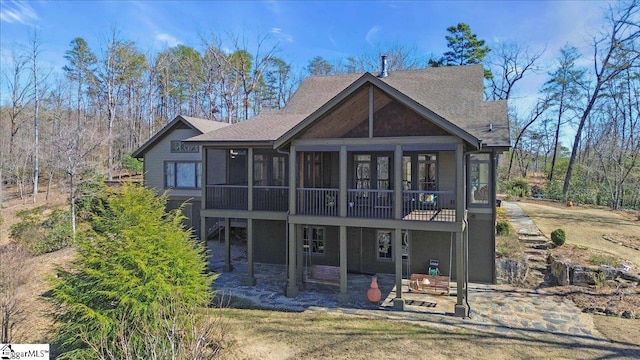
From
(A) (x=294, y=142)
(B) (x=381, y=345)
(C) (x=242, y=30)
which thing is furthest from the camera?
(C) (x=242, y=30)

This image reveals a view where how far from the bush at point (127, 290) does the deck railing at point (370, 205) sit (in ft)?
18.2

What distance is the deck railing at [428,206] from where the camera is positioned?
36.9ft

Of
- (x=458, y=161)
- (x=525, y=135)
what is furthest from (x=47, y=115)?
(x=525, y=135)

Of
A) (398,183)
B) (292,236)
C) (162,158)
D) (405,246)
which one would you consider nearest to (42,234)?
(162,158)

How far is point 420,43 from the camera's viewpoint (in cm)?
3831

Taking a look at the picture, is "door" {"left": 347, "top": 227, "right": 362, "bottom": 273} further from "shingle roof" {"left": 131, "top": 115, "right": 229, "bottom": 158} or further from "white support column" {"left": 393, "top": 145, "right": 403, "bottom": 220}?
"shingle roof" {"left": 131, "top": 115, "right": 229, "bottom": 158}

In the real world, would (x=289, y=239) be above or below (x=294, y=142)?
below

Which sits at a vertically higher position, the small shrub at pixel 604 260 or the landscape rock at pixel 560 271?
the small shrub at pixel 604 260

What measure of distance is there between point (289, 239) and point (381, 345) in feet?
16.0

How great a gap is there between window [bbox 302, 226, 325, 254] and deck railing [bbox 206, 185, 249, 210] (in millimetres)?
2745

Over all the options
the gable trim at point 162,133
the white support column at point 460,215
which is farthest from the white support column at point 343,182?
the gable trim at point 162,133

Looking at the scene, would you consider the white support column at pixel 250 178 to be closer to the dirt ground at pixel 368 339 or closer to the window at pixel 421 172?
the dirt ground at pixel 368 339

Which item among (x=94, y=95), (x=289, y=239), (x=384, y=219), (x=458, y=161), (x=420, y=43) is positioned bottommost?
(x=289, y=239)

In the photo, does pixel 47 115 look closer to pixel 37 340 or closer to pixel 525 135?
pixel 37 340
